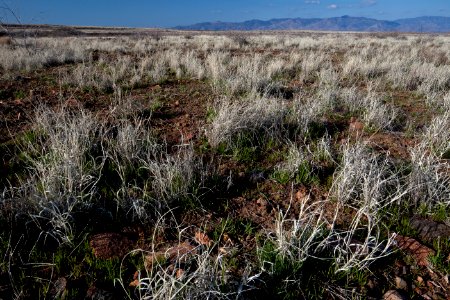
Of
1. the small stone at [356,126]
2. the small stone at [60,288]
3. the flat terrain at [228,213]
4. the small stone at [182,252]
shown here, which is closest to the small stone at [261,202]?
the flat terrain at [228,213]

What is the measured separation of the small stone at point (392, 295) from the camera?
76.6 inches

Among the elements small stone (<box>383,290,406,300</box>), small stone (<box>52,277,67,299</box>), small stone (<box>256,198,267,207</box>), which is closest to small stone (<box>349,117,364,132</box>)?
small stone (<box>256,198,267,207</box>)

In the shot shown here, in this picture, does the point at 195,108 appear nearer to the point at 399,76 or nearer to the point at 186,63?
the point at 186,63

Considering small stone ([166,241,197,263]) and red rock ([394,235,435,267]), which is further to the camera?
red rock ([394,235,435,267])

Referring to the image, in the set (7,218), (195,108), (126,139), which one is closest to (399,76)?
(195,108)

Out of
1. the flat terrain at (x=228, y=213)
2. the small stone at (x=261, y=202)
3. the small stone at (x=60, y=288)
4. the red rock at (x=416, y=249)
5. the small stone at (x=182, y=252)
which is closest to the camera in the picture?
the small stone at (x=60, y=288)

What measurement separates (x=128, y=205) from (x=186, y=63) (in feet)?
24.4

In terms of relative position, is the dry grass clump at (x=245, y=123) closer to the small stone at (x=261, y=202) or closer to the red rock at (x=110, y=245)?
the small stone at (x=261, y=202)

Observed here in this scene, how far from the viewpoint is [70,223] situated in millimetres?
2402

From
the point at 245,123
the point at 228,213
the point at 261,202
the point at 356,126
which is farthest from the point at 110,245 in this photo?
the point at 356,126

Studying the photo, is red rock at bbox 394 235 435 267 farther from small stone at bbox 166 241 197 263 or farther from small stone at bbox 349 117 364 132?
small stone at bbox 349 117 364 132

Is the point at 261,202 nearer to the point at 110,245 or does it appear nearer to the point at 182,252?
the point at 182,252

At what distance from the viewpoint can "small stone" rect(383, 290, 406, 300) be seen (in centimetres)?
195

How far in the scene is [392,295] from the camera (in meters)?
1.97
